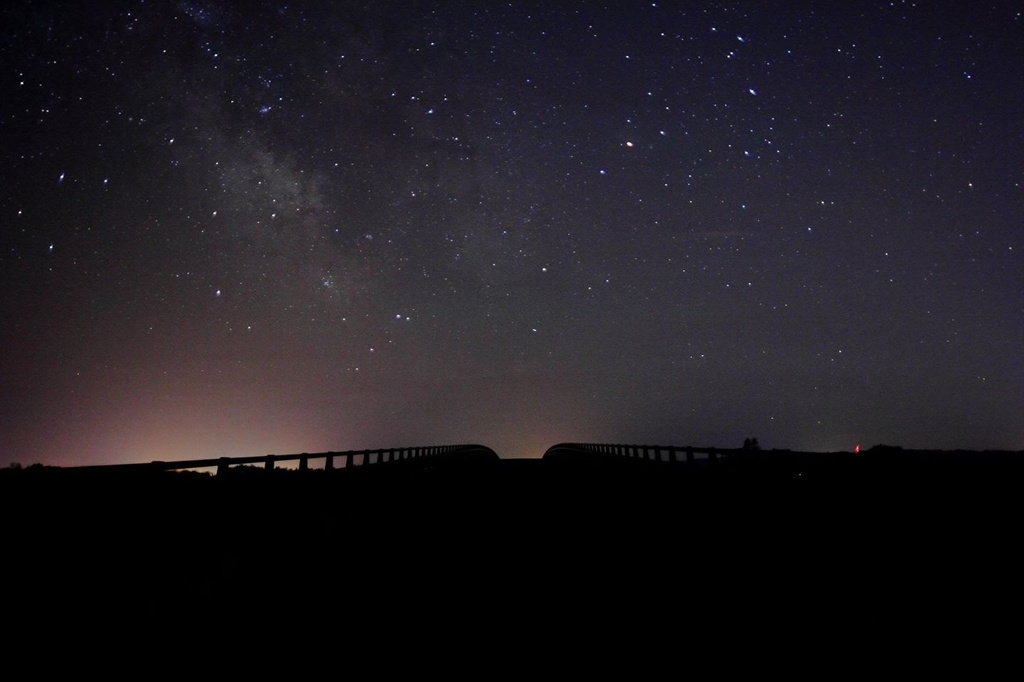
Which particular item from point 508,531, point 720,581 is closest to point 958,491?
point 720,581

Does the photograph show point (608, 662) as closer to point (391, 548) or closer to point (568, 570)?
point (568, 570)

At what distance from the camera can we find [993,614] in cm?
384

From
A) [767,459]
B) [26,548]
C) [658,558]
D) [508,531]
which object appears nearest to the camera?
[658,558]

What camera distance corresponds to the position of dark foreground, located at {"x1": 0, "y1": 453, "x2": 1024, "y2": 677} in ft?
12.7

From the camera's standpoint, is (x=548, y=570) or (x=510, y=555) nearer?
(x=548, y=570)

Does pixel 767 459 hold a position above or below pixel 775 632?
above

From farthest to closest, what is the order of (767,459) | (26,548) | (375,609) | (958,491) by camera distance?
1. (767,459)
2. (26,548)
3. (958,491)
4. (375,609)

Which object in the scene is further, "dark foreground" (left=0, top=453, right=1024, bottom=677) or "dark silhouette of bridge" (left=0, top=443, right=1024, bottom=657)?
"dark silhouette of bridge" (left=0, top=443, right=1024, bottom=657)

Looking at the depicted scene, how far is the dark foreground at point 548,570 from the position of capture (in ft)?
12.7

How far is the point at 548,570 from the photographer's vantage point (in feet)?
18.6

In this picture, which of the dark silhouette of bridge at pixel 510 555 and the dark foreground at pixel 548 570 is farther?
the dark silhouette of bridge at pixel 510 555

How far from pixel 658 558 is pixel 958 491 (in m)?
3.01

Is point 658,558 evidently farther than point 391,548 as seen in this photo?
No

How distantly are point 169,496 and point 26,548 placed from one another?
1.65 metres
